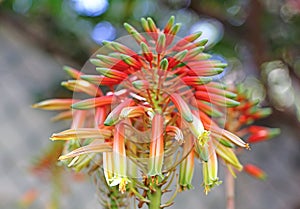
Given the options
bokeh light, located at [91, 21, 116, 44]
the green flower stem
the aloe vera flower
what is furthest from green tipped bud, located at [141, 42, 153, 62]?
bokeh light, located at [91, 21, 116, 44]

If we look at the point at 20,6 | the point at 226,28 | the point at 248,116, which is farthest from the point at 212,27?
the point at 248,116

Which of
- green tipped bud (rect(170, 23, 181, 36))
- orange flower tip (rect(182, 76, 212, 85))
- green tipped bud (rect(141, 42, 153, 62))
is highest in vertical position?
green tipped bud (rect(170, 23, 181, 36))

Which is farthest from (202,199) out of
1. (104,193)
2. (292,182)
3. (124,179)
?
(124,179)

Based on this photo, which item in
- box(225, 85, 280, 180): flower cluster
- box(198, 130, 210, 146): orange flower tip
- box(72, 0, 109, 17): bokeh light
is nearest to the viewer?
box(198, 130, 210, 146): orange flower tip

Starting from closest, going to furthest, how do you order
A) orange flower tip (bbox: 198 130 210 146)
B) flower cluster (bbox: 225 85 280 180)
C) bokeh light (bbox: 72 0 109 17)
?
orange flower tip (bbox: 198 130 210 146) < flower cluster (bbox: 225 85 280 180) < bokeh light (bbox: 72 0 109 17)

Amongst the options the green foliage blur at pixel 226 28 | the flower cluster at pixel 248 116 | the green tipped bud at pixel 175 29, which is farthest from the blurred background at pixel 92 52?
the green tipped bud at pixel 175 29

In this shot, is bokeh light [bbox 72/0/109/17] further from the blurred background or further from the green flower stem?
the green flower stem

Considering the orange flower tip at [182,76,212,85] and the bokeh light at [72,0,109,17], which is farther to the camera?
the bokeh light at [72,0,109,17]

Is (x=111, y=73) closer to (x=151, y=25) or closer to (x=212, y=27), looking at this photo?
(x=151, y=25)

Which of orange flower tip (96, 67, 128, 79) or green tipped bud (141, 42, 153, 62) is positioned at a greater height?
green tipped bud (141, 42, 153, 62)

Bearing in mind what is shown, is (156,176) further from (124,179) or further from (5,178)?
(5,178)
